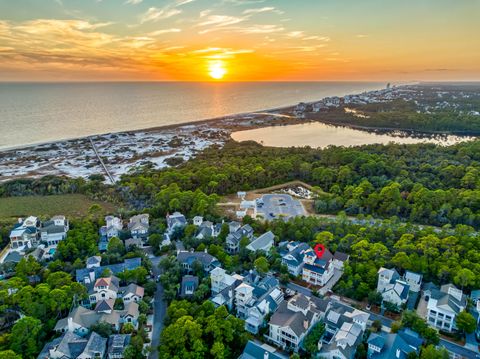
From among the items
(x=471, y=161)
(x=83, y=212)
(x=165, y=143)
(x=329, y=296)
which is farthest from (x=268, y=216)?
(x=165, y=143)

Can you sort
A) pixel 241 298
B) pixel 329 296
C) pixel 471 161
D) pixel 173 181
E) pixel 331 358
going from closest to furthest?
1. pixel 331 358
2. pixel 241 298
3. pixel 329 296
4. pixel 173 181
5. pixel 471 161

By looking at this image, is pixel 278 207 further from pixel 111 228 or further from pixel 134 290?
pixel 134 290

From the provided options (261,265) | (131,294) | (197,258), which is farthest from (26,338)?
(261,265)

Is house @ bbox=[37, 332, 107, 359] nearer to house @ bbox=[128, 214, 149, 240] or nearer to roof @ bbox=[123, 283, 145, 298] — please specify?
roof @ bbox=[123, 283, 145, 298]

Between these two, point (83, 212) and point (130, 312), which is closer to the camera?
point (130, 312)

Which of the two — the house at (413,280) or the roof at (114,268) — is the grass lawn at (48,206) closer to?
the roof at (114,268)

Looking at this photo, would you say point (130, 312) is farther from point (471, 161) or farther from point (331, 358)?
point (471, 161)

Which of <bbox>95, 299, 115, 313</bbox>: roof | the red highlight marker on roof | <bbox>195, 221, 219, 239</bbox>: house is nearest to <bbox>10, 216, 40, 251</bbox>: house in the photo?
<bbox>95, 299, 115, 313</bbox>: roof
